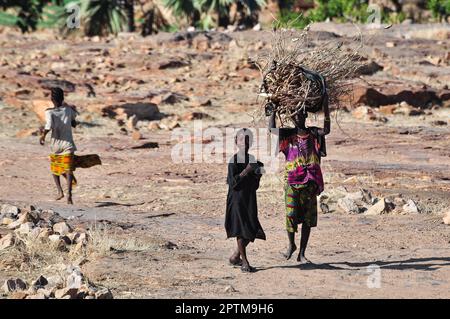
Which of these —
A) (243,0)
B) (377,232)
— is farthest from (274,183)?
(243,0)

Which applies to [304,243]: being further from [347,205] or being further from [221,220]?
[347,205]

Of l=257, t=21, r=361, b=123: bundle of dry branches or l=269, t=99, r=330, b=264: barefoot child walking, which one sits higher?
l=257, t=21, r=361, b=123: bundle of dry branches

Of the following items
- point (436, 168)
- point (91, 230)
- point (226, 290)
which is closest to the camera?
point (226, 290)

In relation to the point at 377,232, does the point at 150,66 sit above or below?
above

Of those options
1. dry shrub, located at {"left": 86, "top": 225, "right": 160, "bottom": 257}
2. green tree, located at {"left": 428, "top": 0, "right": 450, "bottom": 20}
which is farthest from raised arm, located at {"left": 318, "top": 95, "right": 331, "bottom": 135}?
green tree, located at {"left": 428, "top": 0, "right": 450, "bottom": 20}

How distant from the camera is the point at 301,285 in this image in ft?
24.4

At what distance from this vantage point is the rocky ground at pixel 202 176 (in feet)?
25.6

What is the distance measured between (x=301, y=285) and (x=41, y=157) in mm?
8111

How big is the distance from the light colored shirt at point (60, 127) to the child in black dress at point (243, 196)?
353 centimetres

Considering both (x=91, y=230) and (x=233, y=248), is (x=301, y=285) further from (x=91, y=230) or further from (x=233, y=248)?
(x=91, y=230)

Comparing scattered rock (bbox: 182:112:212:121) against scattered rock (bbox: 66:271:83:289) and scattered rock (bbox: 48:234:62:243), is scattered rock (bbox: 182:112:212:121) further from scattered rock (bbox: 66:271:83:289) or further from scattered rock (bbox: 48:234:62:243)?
scattered rock (bbox: 66:271:83:289)

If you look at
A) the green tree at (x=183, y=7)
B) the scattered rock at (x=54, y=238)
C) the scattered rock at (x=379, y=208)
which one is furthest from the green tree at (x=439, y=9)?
the scattered rock at (x=54, y=238)

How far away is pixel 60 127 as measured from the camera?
1096 centimetres

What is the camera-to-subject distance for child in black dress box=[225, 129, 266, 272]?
25.7ft
